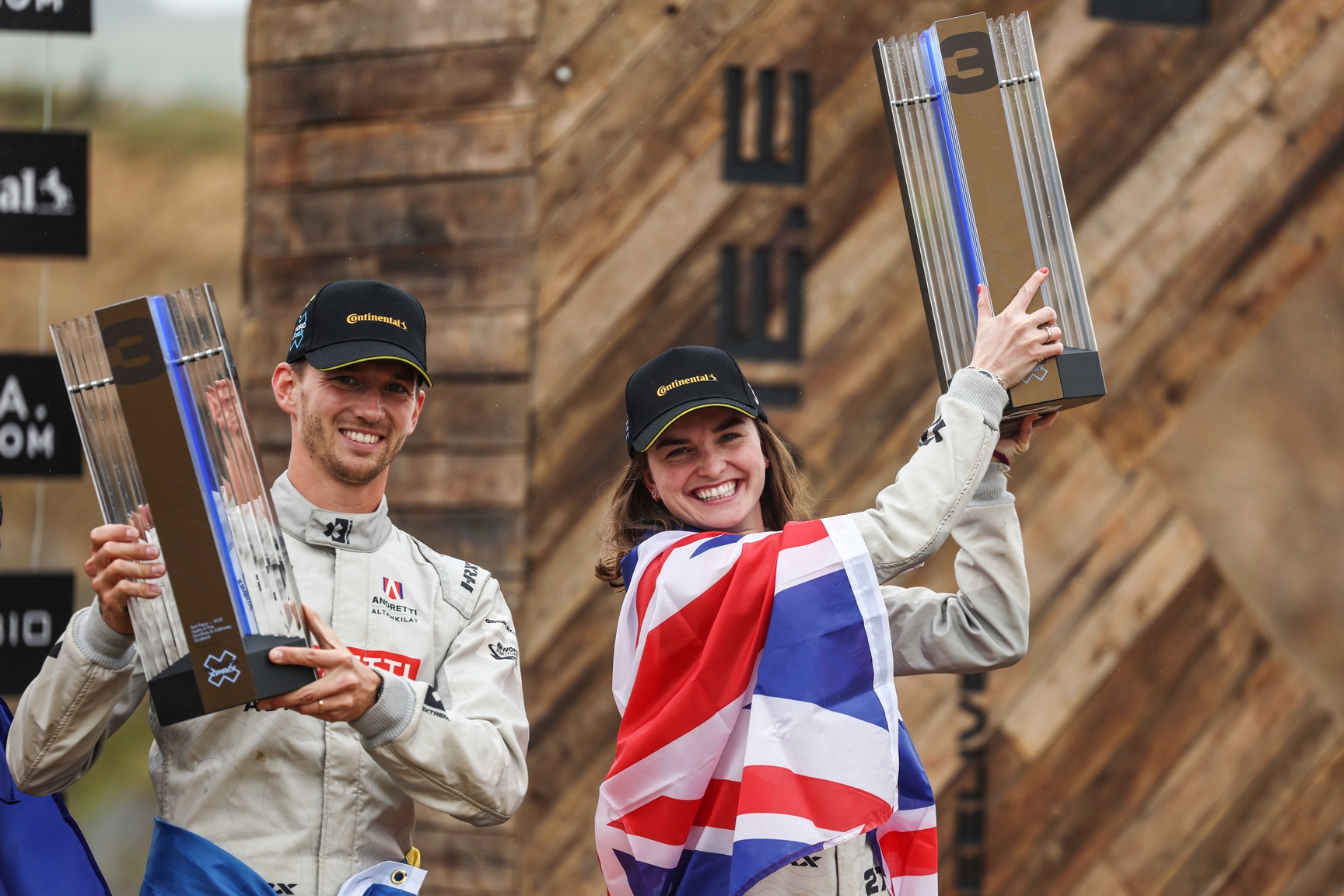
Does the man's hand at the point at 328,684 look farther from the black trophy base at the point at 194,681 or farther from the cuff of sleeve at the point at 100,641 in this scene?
the cuff of sleeve at the point at 100,641

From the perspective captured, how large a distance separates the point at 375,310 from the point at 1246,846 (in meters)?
2.31

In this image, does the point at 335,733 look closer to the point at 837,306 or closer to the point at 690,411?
the point at 690,411

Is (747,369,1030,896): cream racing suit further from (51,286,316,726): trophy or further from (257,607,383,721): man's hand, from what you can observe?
(51,286,316,726): trophy

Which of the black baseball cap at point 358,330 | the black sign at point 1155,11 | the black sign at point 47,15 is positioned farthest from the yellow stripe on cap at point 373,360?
the black sign at point 1155,11

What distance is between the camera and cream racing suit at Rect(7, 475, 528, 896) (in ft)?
4.55

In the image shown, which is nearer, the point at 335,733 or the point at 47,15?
the point at 335,733

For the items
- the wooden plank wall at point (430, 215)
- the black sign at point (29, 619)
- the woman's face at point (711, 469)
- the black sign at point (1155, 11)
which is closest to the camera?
the woman's face at point (711, 469)

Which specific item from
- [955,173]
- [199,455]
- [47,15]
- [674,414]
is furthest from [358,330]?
[47,15]

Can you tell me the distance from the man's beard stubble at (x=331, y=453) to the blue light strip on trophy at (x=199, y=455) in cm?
20

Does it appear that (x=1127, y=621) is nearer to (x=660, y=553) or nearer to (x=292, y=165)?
(x=660, y=553)

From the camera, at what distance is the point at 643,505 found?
1.76 m

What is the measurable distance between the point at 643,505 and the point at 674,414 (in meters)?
0.22

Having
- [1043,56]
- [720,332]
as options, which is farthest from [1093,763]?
[1043,56]

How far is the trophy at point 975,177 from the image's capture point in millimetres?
1491
